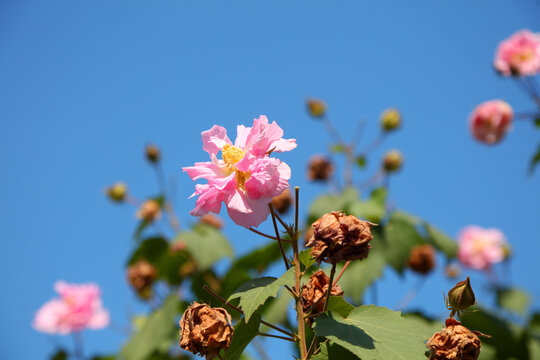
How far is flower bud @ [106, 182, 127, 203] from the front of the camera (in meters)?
3.75

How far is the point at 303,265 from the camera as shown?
0.99m

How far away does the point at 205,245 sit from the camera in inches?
118

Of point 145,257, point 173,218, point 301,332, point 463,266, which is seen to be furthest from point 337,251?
point 463,266

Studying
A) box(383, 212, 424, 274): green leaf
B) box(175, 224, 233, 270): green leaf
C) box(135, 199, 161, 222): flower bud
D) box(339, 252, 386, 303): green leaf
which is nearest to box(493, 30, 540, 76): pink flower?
box(383, 212, 424, 274): green leaf

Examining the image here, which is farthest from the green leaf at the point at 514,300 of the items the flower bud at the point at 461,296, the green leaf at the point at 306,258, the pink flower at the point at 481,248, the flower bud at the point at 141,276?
the green leaf at the point at 306,258

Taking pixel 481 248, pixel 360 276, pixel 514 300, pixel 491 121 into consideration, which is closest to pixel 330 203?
pixel 360 276

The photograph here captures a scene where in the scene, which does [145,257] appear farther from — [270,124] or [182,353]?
[270,124]

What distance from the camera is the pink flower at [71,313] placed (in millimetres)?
3951

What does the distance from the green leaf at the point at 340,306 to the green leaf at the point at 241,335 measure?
0.49 feet

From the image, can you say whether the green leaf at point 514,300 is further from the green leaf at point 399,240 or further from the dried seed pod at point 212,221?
the dried seed pod at point 212,221

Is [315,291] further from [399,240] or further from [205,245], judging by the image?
[205,245]

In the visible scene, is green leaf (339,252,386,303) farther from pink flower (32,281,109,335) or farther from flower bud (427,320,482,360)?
pink flower (32,281,109,335)

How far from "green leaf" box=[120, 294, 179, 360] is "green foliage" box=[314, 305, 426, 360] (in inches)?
76.4

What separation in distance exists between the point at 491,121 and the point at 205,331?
11.3 feet
